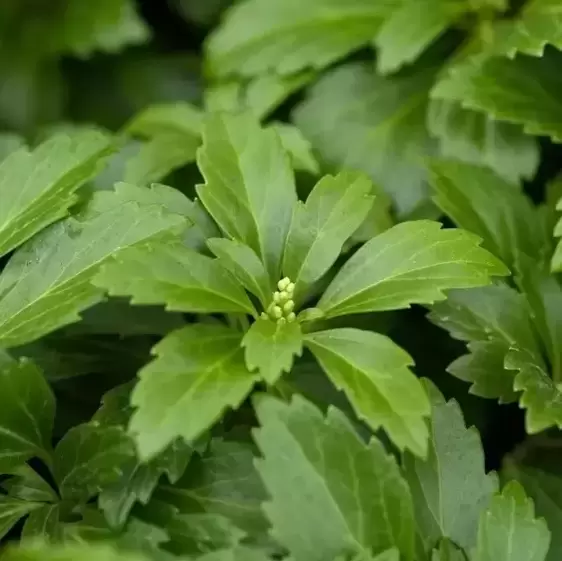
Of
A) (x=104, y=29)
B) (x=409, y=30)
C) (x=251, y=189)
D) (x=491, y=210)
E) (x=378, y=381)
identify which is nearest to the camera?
(x=378, y=381)

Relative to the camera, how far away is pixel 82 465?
59cm

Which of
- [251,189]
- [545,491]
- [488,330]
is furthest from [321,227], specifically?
[545,491]

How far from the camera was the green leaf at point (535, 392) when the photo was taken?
60 centimetres

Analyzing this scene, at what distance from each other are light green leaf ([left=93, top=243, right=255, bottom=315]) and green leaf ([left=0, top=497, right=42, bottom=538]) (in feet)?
0.57

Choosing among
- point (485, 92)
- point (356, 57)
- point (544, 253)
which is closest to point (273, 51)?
point (356, 57)

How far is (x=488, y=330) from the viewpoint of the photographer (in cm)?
69

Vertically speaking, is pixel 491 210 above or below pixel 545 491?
above

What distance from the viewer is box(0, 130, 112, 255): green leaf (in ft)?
2.10

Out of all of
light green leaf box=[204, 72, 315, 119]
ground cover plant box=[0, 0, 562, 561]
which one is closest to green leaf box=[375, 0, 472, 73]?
ground cover plant box=[0, 0, 562, 561]

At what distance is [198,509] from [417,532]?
162mm

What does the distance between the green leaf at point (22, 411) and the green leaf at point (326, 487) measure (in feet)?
0.59

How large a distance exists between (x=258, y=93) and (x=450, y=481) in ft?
1.67

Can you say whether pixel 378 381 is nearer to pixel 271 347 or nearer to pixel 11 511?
pixel 271 347

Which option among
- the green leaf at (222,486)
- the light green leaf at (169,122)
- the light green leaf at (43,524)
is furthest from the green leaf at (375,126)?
the light green leaf at (43,524)
